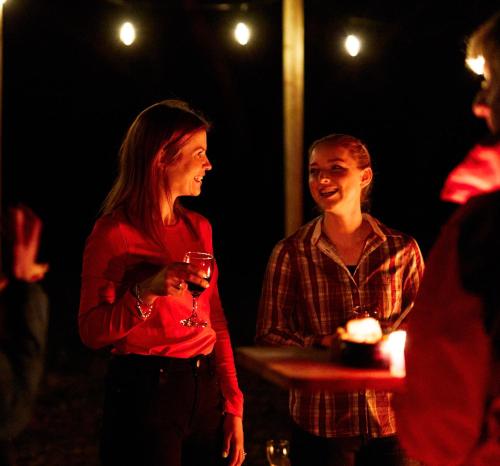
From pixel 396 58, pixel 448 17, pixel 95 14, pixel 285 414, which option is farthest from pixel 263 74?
pixel 285 414

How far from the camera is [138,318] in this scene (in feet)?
10.1

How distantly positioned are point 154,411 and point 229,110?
23.3m

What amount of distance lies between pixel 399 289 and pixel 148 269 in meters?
1.24

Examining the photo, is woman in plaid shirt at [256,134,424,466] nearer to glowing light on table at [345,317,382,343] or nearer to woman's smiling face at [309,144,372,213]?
woman's smiling face at [309,144,372,213]

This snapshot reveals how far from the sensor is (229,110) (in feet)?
85.0

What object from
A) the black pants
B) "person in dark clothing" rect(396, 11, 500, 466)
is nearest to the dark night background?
the black pants

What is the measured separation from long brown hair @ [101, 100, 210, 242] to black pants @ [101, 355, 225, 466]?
588mm

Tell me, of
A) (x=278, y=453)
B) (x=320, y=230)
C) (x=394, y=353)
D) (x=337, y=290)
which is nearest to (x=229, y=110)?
(x=278, y=453)

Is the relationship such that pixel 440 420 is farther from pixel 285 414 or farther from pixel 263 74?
pixel 263 74

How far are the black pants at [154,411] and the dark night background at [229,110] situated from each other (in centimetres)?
1412

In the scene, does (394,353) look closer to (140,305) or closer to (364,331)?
(364,331)

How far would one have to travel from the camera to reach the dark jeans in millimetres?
3447

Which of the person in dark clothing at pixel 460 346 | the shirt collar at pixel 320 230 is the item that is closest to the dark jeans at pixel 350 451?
the shirt collar at pixel 320 230

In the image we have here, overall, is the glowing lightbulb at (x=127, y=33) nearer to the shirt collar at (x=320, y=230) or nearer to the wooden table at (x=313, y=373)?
the shirt collar at (x=320, y=230)
